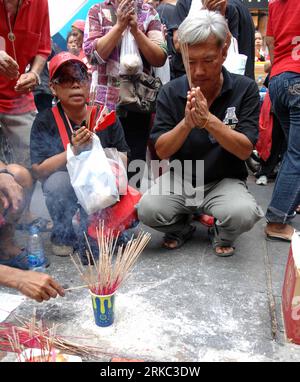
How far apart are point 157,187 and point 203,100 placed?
2.55ft

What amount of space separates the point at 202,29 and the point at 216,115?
0.57m

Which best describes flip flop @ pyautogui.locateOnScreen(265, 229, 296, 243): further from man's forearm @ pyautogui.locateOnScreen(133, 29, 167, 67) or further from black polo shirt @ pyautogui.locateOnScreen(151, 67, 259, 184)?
man's forearm @ pyautogui.locateOnScreen(133, 29, 167, 67)

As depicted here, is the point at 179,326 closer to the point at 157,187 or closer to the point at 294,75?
the point at 157,187

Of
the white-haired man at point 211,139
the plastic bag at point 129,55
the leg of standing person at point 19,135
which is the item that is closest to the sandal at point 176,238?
the white-haired man at point 211,139

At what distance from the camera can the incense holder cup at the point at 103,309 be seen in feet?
6.39

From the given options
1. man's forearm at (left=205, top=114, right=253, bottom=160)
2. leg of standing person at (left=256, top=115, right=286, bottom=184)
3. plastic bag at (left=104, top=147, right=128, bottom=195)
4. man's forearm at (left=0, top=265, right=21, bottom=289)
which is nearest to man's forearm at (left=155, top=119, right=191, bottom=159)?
man's forearm at (left=205, top=114, right=253, bottom=160)

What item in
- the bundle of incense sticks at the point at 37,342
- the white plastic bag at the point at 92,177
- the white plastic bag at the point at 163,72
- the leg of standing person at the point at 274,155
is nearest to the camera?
the bundle of incense sticks at the point at 37,342

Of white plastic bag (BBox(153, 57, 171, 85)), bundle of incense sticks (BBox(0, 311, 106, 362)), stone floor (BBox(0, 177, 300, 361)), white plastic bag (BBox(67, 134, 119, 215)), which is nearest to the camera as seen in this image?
bundle of incense sticks (BBox(0, 311, 106, 362))

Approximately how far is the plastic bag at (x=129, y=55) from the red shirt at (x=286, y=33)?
101 cm

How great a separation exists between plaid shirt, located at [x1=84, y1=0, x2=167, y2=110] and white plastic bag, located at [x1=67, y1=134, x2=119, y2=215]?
2.79 ft

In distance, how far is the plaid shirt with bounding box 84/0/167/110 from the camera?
3.13 metres

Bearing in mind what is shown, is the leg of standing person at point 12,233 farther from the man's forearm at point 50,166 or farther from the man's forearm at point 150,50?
the man's forearm at point 150,50

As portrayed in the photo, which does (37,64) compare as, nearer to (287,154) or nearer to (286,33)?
(286,33)
